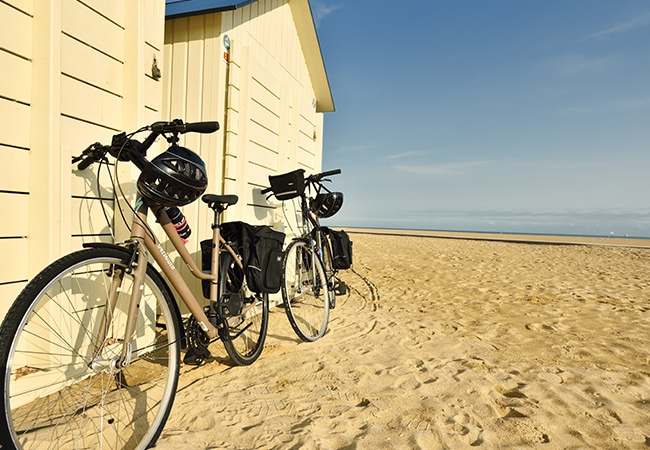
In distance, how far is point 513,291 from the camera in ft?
21.3

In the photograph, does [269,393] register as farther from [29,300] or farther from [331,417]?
[29,300]

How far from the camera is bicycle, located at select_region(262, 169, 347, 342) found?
3.76m

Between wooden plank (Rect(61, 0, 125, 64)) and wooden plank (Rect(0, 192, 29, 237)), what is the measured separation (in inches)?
41.0

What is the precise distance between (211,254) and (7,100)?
1.53 metres

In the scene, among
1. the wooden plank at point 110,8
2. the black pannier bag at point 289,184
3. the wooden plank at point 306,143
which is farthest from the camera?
the wooden plank at point 306,143

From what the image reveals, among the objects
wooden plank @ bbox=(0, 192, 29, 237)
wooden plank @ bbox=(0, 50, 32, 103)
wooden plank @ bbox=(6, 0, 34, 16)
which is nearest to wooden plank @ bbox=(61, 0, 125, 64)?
wooden plank @ bbox=(6, 0, 34, 16)

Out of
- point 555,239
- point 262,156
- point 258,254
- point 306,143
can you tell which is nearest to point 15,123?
point 258,254

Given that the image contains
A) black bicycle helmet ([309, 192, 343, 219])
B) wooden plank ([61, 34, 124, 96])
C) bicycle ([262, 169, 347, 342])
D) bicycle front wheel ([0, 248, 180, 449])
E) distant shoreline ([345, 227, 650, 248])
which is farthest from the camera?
distant shoreline ([345, 227, 650, 248])

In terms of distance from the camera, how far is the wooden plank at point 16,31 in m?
2.16

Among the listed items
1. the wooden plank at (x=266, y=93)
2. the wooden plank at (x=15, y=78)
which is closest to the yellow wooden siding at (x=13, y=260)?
the wooden plank at (x=15, y=78)

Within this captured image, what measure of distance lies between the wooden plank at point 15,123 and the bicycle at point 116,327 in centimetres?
38

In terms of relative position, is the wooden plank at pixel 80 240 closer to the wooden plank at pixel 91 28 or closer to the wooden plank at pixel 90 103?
the wooden plank at pixel 90 103

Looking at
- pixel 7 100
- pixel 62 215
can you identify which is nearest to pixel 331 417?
pixel 62 215

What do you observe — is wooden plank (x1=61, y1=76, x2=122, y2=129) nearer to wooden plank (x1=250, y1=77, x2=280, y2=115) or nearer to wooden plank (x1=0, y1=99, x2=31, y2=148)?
wooden plank (x1=0, y1=99, x2=31, y2=148)
